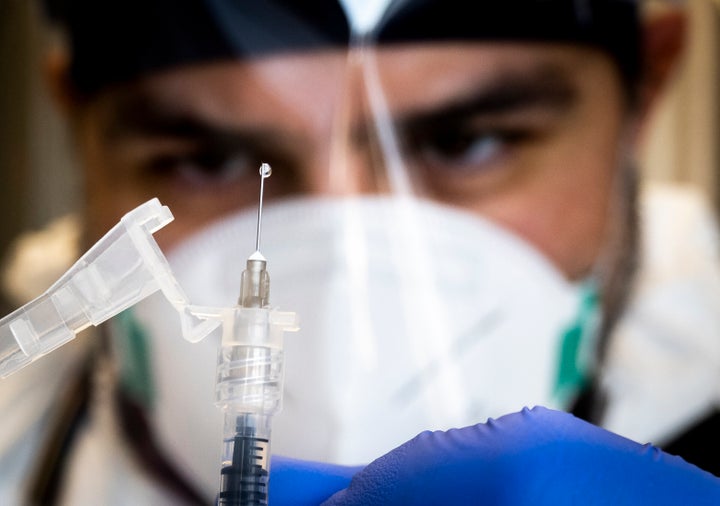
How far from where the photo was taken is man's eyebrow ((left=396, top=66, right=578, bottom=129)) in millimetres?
943

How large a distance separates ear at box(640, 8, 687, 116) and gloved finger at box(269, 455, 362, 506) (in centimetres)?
80

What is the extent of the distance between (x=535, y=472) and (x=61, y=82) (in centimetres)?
98

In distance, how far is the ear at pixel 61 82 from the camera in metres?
1.09

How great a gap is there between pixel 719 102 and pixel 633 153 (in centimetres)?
41

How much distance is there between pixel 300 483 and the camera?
1.49ft

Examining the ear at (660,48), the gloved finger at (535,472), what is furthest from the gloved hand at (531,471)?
the ear at (660,48)

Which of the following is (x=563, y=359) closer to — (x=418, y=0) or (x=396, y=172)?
(x=396, y=172)

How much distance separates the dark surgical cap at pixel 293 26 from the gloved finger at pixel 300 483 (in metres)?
0.61

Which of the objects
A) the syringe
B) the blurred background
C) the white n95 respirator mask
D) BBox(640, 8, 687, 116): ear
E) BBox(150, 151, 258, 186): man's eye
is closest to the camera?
the syringe

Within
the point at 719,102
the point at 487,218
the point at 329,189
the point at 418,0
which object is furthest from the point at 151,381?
the point at 719,102

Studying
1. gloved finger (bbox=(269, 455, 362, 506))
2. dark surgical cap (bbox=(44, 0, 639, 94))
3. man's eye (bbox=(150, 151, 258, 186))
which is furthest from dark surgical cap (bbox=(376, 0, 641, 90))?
gloved finger (bbox=(269, 455, 362, 506))

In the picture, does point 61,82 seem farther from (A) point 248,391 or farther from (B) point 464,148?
(A) point 248,391

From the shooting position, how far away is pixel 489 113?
3.12 feet

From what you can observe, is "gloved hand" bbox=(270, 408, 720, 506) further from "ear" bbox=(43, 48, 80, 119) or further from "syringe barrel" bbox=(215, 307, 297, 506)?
"ear" bbox=(43, 48, 80, 119)
